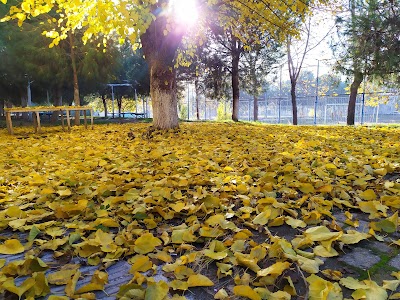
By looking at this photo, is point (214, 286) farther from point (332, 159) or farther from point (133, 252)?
point (332, 159)

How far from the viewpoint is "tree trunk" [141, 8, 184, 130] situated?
18.2 feet

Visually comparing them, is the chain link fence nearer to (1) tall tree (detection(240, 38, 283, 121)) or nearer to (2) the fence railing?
(2) the fence railing

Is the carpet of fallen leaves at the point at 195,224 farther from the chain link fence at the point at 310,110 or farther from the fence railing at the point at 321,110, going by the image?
the fence railing at the point at 321,110

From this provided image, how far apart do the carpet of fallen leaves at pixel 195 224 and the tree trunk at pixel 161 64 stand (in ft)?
10.5

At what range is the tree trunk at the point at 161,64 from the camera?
5.55 metres

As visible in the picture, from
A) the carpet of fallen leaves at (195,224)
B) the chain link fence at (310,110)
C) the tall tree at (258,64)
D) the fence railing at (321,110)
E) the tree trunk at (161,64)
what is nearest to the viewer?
the carpet of fallen leaves at (195,224)

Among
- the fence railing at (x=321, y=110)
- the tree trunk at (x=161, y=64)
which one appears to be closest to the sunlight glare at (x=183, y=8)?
the tree trunk at (x=161, y=64)

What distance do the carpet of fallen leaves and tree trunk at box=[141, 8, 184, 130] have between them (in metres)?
3.21

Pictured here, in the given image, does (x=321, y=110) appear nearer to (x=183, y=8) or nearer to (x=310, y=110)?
(x=310, y=110)

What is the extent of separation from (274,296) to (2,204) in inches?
66.8

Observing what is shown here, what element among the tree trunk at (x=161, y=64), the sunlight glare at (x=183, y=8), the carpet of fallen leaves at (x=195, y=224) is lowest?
the carpet of fallen leaves at (x=195, y=224)

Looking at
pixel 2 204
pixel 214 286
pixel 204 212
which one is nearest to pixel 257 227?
pixel 204 212

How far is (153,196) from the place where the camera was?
5.92 ft

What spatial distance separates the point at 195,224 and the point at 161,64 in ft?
15.2
